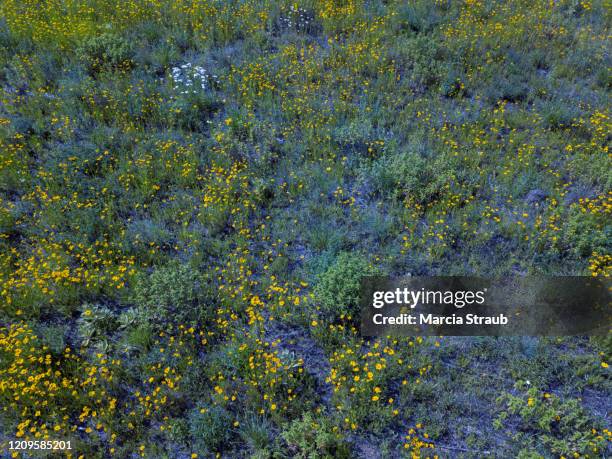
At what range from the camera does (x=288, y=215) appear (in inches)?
283

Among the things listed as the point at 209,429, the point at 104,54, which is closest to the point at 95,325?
the point at 209,429

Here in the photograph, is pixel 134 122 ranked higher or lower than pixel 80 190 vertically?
higher

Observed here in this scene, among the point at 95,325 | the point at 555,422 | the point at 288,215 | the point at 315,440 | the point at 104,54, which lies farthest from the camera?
the point at 104,54

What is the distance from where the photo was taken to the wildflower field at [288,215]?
16.6 feet

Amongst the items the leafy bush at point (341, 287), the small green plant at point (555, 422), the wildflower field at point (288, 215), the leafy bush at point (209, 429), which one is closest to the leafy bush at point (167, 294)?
the wildflower field at point (288, 215)

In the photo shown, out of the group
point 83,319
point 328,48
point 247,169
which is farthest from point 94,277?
point 328,48

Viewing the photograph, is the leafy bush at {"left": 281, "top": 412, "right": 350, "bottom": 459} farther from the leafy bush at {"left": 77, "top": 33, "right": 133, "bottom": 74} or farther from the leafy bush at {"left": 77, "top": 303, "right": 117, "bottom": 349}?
the leafy bush at {"left": 77, "top": 33, "right": 133, "bottom": 74}

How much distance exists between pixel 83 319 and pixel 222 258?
6.36 feet

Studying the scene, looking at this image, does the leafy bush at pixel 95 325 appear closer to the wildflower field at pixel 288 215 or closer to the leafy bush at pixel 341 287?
the wildflower field at pixel 288 215

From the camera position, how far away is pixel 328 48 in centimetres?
1034

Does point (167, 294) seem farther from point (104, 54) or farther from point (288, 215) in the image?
point (104, 54)

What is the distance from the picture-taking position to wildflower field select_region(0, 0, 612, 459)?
5.05 metres

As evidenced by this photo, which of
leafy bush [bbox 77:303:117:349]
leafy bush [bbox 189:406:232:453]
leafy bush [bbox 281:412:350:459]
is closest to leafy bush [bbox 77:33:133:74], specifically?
leafy bush [bbox 77:303:117:349]

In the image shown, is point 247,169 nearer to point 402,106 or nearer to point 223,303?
point 223,303
